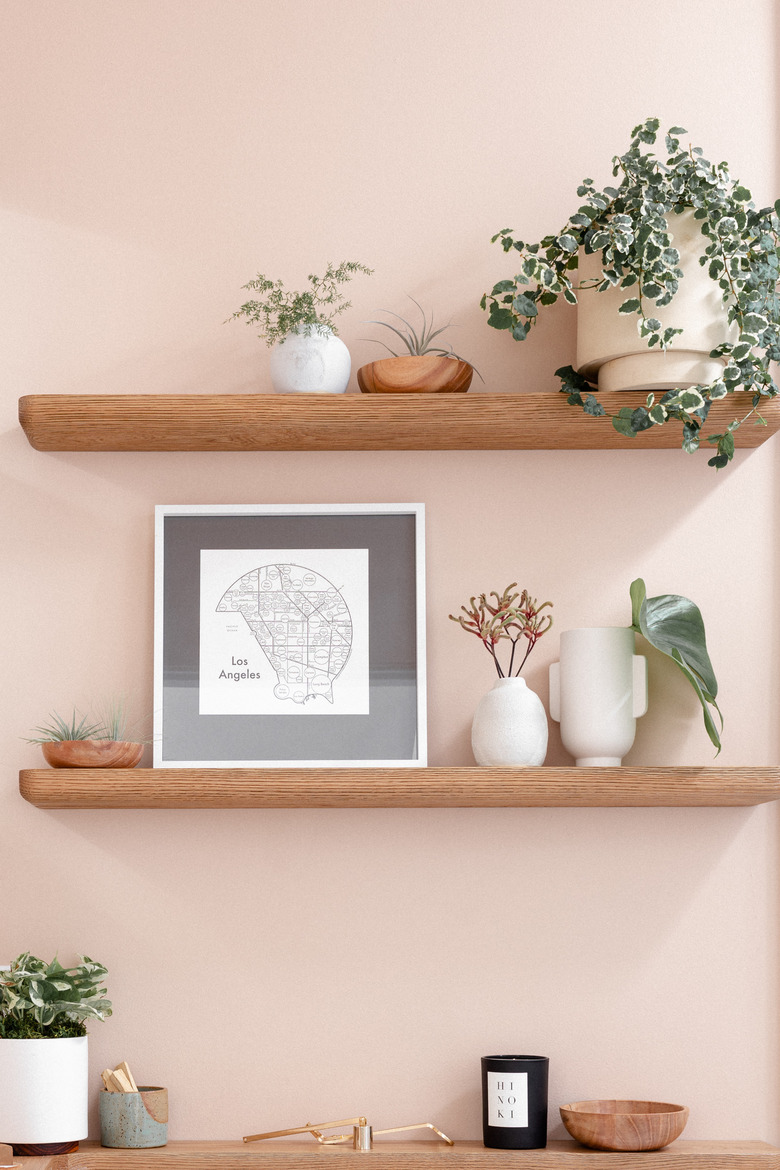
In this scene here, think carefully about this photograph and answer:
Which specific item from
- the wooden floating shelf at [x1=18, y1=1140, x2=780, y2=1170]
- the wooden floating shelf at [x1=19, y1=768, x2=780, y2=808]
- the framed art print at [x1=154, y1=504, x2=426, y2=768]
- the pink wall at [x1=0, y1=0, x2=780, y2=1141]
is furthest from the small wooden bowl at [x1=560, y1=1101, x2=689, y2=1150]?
the framed art print at [x1=154, y1=504, x2=426, y2=768]

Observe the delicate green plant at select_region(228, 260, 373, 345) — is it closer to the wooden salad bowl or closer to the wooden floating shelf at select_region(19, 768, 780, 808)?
the wooden salad bowl

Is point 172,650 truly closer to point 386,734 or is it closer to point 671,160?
point 386,734

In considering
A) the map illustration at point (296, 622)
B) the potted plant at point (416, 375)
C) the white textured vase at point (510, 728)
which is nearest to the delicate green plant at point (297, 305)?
the potted plant at point (416, 375)

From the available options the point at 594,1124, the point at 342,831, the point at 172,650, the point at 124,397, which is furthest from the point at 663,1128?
the point at 124,397

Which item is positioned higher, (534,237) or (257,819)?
(534,237)

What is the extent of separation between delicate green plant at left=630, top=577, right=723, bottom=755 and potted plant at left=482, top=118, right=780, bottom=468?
225 millimetres

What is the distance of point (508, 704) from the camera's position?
1.70 metres

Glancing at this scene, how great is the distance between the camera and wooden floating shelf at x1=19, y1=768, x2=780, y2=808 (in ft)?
5.29

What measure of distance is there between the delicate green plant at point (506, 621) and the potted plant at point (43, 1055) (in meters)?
0.74

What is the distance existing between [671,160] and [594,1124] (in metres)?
1.33

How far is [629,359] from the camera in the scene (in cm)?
170

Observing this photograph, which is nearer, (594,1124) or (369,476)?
(594,1124)

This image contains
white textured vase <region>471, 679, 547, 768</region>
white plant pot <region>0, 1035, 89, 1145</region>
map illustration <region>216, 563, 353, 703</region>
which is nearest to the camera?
white plant pot <region>0, 1035, 89, 1145</region>

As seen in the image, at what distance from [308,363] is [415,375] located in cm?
16
